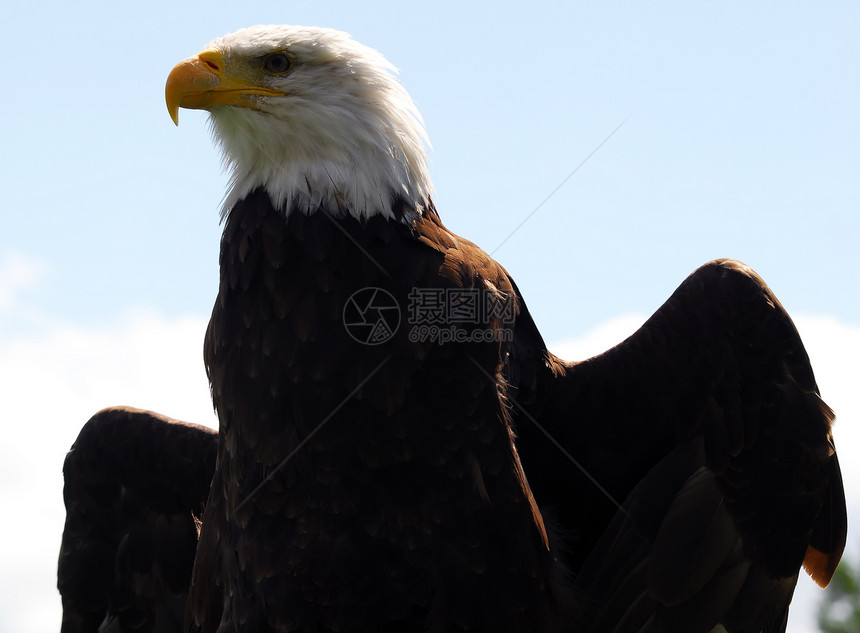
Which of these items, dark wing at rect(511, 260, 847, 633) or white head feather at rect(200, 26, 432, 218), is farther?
dark wing at rect(511, 260, 847, 633)

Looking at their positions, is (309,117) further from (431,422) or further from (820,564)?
(820,564)

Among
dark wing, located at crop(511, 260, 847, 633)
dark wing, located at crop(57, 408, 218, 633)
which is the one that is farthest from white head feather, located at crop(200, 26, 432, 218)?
dark wing, located at crop(57, 408, 218, 633)

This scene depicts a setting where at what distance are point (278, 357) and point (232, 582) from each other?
1057mm

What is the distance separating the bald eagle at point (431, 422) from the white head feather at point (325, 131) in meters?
0.01

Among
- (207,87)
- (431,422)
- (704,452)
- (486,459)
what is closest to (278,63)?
(207,87)

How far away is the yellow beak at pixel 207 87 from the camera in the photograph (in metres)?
4.58

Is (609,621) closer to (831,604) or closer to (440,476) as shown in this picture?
(440,476)

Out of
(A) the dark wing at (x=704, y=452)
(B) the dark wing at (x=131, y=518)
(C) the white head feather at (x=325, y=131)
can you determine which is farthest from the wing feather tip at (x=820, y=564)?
(B) the dark wing at (x=131, y=518)

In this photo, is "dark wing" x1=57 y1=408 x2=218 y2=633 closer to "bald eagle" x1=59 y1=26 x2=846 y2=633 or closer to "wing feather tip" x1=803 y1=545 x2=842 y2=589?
"bald eagle" x1=59 y1=26 x2=846 y2=633

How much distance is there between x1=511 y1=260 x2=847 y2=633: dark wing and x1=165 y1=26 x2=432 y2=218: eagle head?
1.09m

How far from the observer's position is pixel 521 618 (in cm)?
422

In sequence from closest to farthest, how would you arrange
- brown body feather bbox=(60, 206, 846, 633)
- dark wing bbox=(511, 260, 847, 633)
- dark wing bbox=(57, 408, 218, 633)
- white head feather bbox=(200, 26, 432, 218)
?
brown body feather bbox=(60, 206, 846, 633) < white head feather bbox=(200, 26, 432, 218) < dark wing bbox=(511, 260, 847, 633) < dark wing bbox=(57, 408, 218, 633)

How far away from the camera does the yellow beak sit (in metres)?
4.58

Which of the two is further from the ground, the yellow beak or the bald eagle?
the yellow beak
